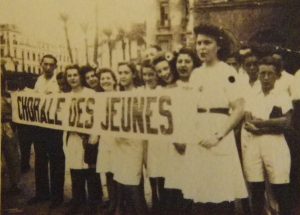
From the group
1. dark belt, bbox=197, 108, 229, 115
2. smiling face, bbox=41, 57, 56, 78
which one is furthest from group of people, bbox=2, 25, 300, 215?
smiling face, bbox=41, 57, 56, 78

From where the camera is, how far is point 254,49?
152 centimetres

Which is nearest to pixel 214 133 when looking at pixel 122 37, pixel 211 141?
pixel 211 141

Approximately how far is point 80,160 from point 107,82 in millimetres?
304

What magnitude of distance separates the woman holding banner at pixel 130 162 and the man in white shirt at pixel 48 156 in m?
0.23

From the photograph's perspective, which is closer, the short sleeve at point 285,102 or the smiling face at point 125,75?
the short sleeve at point 285,102

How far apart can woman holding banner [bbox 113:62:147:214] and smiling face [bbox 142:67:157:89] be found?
4 centimetres

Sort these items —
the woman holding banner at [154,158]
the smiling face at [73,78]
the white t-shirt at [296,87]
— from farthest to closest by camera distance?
the smiling face at [73,78], the woman holding banner at [154,158], the white t-shirt at [296,87]

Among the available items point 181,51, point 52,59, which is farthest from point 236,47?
point 52,59

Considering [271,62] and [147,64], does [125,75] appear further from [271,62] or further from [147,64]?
[271,62]

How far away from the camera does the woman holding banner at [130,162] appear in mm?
1634

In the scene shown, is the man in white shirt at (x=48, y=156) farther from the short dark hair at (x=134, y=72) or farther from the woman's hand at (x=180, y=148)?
the woman's hand at (x=180, y=148)

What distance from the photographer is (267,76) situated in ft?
4.98

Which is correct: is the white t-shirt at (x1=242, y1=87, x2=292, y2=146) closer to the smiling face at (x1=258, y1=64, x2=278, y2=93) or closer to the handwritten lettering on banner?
the smiling face at (x1=258, y1=64, x2=278, y2=93)

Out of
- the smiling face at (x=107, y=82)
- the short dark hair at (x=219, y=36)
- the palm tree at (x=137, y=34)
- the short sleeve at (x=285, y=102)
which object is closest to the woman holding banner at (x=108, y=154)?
the smiling face at (x=107, y=82)
